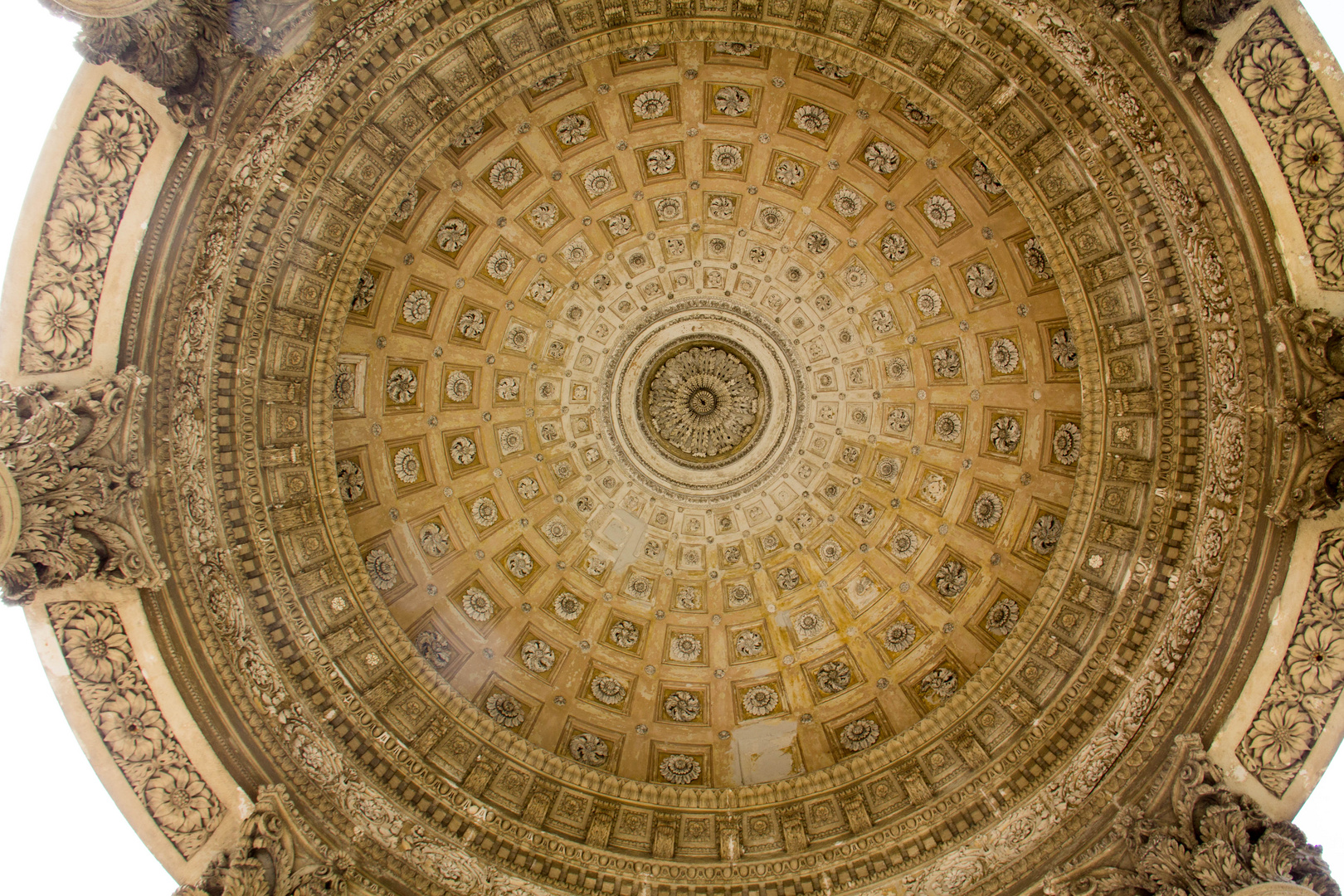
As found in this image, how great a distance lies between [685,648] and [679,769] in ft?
9.70

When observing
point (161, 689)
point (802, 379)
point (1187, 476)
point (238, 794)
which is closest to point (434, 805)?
point (238, 794)

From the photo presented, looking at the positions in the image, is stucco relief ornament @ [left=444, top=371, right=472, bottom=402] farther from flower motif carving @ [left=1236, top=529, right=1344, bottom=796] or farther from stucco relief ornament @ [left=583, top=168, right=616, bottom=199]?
flower motif carving @ [left=1236, top=529, right=1344, bottom=796]

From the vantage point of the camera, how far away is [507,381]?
18516 millimetres

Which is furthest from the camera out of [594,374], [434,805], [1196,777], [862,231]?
[594,374]

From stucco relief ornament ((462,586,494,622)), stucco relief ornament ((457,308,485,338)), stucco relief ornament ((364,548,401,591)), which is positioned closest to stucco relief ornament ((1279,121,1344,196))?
stucco relief ornament ((457,308,485,338))

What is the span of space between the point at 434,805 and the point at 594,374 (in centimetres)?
1059

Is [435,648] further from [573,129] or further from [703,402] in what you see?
[573,129]

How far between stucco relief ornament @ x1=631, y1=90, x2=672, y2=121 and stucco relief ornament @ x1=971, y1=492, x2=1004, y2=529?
37.9ft

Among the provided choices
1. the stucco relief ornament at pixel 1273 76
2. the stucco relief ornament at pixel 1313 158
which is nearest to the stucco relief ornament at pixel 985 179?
the stucco relief ornament at pixel 1273 76

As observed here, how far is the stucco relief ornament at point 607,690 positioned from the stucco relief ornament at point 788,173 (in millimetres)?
12873

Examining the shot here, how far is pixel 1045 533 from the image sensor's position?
1641cm

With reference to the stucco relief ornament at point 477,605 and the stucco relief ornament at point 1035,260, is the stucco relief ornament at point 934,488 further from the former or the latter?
the stucco relief ornament at point 477,605

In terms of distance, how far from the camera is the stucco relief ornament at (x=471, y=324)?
17422 millimetres

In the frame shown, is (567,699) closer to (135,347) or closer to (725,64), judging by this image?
(135,347)
